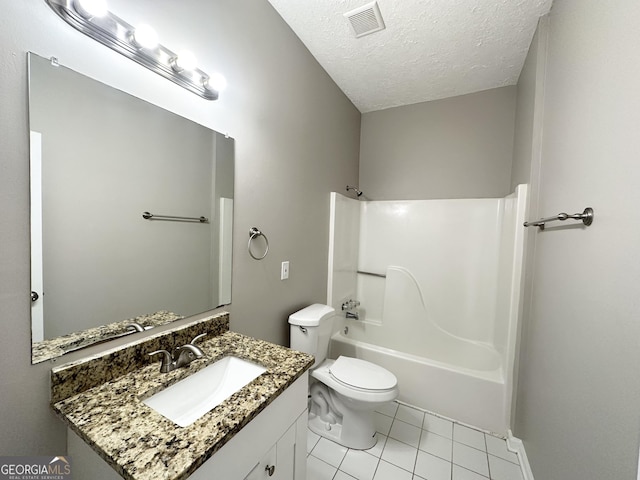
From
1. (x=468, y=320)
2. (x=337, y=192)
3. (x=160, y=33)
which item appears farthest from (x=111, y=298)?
(x=468, y=320)

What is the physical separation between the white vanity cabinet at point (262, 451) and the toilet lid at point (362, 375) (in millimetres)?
532

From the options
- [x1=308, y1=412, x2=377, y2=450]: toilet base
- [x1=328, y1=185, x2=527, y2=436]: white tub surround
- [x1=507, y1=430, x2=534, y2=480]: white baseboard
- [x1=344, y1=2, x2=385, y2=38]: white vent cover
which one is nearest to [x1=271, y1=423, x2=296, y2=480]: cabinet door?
[x1=308, y1=412, x2=377, y2=450]: toilet base

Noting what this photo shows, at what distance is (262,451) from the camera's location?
82 cm

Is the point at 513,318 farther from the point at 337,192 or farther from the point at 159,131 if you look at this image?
the point at 159,131

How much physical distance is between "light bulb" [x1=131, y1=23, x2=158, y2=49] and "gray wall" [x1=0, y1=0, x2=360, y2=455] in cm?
7

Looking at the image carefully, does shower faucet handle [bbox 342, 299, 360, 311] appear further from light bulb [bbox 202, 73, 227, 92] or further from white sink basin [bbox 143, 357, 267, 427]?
light bulb [bbox 202, 73, 227, 92]

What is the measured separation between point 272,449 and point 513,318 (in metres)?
1.66

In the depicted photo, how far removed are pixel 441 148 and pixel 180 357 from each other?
2518 millimetres

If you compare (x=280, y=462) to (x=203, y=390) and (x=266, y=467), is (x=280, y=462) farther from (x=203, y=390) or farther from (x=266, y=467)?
(x=203, y=390)

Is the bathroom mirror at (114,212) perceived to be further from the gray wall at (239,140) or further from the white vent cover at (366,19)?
the white vent cover at (366,19)

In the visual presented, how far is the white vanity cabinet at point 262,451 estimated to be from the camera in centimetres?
66

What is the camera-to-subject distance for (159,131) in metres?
0.97

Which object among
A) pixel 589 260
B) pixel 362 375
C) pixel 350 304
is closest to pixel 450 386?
pixel 362 375

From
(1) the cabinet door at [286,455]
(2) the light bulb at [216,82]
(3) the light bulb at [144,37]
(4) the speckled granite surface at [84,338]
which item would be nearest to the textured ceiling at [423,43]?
(2) the light bulb at [216,82]
